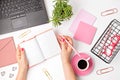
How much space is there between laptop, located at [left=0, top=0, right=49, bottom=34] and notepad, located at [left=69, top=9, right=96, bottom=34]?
12cm

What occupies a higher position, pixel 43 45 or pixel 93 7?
pixel 93 7

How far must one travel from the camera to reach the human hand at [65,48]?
4.20 ft

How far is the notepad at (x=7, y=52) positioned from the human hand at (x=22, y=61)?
0.08 ft

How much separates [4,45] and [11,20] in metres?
0.12

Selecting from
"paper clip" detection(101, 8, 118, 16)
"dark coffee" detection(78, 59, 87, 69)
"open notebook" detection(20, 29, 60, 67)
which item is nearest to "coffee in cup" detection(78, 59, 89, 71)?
"dark coffee" detection(78, 59, 87, 69)

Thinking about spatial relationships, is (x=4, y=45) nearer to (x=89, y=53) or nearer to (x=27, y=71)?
(x=27, y=71)

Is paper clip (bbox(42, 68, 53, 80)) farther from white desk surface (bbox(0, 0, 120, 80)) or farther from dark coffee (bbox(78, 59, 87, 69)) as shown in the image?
dark coffee (bbox(78, 59, 87, 69))

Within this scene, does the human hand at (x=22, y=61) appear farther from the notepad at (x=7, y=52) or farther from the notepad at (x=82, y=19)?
the notepad at (x=82, y=19)

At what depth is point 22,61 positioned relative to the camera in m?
1.28

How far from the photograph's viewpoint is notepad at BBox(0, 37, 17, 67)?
1.30 metres

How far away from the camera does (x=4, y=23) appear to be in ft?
4.31

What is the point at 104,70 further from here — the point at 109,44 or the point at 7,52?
the point at 7,52

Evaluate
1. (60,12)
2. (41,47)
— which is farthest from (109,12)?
(41,47)

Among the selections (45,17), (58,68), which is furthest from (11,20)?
(58,68)
